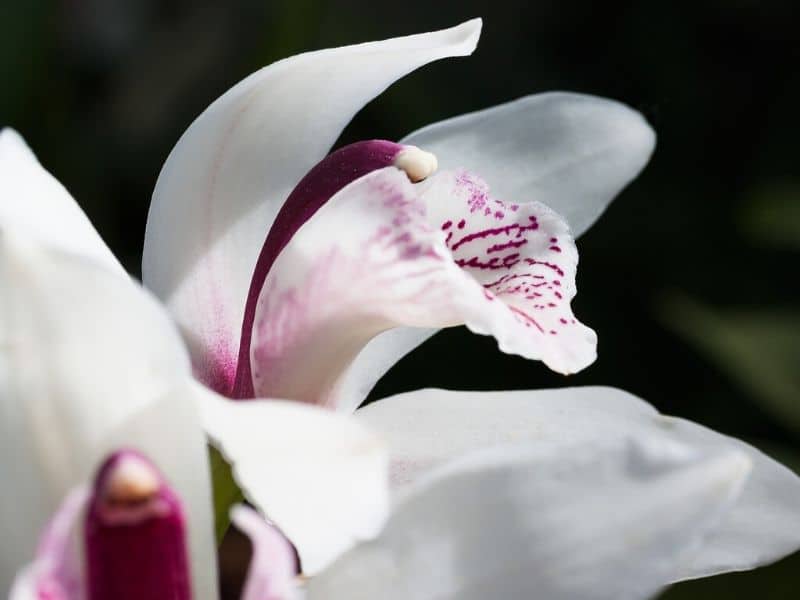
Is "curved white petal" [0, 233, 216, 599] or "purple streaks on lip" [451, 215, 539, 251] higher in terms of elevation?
"curved white petal" [0, 233, 216, 599]

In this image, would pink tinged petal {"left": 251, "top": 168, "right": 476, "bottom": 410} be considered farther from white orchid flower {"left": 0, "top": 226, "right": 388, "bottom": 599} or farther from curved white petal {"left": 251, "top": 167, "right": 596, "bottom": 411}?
white orchid flower {"left": 0, "top": 226, "right": 388, "bottom": 599}

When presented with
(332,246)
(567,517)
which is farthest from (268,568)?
(332,246)

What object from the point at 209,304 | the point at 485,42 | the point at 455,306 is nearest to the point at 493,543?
the point at 455,306

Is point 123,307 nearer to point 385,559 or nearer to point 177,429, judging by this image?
point 177,429

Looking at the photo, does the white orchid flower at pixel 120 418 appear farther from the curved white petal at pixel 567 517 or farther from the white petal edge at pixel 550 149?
the white petal edge at pixel 550 149

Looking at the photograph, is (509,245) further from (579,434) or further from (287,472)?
(287,472)

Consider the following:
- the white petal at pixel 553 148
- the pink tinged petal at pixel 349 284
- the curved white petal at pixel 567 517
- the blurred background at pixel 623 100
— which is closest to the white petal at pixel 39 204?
the pink tinged petal at pixel 349 284

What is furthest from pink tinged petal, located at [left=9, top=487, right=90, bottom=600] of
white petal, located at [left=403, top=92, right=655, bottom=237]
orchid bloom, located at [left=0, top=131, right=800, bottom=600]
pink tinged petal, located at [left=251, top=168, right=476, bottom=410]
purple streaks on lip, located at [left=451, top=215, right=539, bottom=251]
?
white petal, located at [left=403, top=92, right=655, bottom=237]
